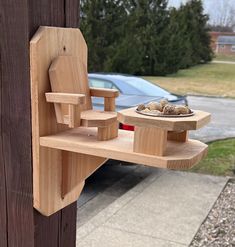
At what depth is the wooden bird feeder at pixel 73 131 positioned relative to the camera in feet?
2.85

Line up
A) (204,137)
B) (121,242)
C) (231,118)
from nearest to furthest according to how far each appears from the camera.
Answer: (121,242)
(204,137)
(231,118)

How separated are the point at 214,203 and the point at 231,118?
267 inches

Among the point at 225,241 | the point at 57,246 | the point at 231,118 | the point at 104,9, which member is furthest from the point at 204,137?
the point at 104,9

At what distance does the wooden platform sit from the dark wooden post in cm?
9

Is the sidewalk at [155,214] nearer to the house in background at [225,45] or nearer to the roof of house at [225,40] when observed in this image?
the house in background at [225,45]

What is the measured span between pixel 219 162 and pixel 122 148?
5045 mm

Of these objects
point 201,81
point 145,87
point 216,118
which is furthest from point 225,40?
point 145,87

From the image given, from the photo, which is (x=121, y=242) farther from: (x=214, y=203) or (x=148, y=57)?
(x=148, y=57)

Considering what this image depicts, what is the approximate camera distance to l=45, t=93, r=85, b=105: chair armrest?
3.00ft

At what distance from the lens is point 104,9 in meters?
20.3

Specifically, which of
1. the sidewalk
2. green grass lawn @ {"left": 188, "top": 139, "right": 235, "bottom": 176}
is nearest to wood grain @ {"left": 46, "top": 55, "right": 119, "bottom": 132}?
the sidewalk

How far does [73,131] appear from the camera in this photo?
103 centimetres

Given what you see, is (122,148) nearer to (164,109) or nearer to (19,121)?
(164,109)

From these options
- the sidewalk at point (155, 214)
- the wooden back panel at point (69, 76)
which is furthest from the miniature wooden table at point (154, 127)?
the sidewalk at point (155, 214)
